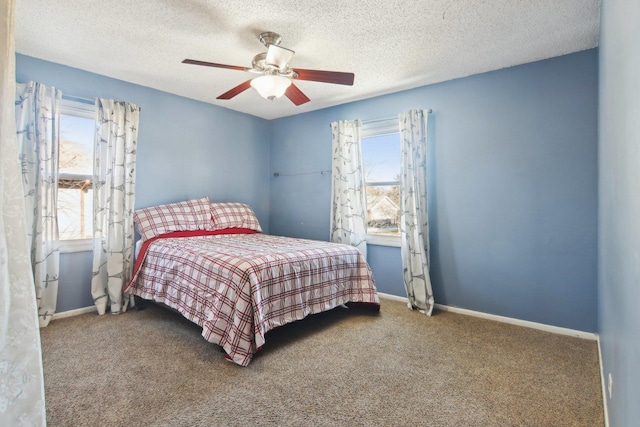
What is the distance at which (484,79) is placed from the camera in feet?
10.3

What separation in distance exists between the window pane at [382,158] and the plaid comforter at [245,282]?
3.77 ft

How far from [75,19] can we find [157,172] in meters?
1.71

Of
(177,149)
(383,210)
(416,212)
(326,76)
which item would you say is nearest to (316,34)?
(326,76)

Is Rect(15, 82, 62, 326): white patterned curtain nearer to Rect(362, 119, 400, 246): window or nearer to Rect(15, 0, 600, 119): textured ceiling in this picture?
Rect(15, 0, 600, 119): textured ceiling

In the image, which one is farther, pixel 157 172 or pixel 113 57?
pixel 157 172

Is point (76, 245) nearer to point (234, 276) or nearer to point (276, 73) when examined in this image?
point (234, 276)

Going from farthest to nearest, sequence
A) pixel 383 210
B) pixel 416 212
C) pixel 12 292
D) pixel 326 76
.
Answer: pixel 383 210 → pixel 416 212 → pixel 326 76 → pixel 12 292

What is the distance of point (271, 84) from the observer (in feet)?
8.16

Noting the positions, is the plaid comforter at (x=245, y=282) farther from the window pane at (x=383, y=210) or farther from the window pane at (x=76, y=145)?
the window pane at (x=76, y=145)

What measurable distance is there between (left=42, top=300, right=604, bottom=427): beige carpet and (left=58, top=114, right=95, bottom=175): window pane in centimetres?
149

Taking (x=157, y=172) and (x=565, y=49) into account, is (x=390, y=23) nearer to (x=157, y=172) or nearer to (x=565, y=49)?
(x=565, y=49)

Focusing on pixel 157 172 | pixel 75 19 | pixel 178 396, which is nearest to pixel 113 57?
pixel 75 19

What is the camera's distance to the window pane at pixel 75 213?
10.5 ft

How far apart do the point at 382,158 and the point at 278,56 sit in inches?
79.2
